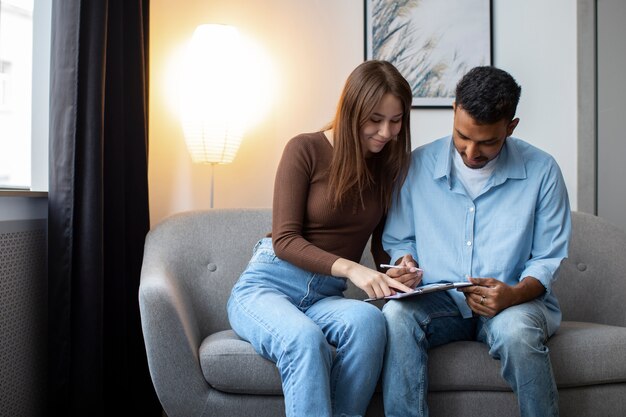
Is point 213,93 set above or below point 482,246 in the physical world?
above

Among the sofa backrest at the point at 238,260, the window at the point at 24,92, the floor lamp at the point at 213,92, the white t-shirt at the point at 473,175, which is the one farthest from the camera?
the floor lamp at the point at 213,92

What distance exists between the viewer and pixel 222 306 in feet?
6.77

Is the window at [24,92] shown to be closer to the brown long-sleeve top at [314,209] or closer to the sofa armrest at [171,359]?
the sofa armrest at [171,359]

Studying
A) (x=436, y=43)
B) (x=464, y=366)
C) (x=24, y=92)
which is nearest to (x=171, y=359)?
(x=464, y=366)

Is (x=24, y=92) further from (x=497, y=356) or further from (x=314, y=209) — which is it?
(x=497, y=356)

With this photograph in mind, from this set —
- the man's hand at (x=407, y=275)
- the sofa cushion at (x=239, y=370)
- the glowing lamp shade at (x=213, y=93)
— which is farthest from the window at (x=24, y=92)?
the man's hand at (x=407, y=275)

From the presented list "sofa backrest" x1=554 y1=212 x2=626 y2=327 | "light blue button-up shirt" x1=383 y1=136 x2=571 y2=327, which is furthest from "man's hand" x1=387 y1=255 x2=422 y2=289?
"sofa backrest" x1=554 y1=212 x2=626 y2=327

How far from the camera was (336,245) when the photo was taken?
69.4 inches

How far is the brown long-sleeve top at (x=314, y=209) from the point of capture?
171cm

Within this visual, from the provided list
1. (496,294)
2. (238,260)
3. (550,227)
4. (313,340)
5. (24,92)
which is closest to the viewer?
(313,340)

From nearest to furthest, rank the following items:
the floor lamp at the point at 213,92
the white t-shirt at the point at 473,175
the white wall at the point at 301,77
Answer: the white t-shirt at the point at 473,175, the floor lamp at the point at 213,92, the white wall at the point at 301,77

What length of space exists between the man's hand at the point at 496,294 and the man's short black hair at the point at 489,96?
426mm

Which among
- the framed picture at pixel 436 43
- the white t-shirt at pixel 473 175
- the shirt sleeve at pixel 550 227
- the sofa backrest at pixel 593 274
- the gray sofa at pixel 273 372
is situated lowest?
the gray sofa at pixel 273 372

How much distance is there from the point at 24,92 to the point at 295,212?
980 mm
